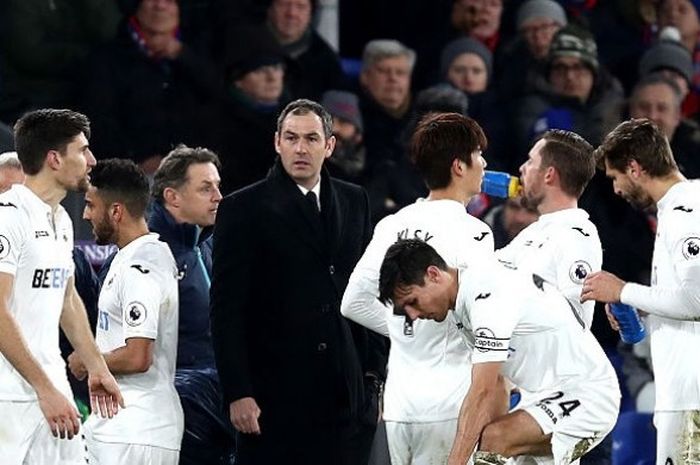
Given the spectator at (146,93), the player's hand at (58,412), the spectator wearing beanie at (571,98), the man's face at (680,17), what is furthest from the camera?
the man's face at (680,17)

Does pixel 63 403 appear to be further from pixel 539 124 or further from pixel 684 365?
pixel 539 124

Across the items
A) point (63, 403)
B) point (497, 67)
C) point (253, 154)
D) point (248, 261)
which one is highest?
point (497, 67)

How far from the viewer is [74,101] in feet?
36.5

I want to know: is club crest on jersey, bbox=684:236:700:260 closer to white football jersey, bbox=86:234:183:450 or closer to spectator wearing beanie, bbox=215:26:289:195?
white football jersey, bbox=86:234:183:450

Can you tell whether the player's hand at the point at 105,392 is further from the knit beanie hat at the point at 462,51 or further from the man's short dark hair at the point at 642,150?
the knit beanie hat at the point at 462,51

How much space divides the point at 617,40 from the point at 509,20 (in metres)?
0.84

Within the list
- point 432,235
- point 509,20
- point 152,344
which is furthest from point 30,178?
point 509,20

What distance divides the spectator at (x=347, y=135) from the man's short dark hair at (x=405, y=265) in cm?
445

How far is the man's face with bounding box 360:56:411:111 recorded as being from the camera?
1220 centimetres

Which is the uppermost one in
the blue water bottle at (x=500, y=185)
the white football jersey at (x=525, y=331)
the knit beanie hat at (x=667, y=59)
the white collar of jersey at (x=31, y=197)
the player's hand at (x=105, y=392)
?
the knit beanie hat at (x=667, y=59)

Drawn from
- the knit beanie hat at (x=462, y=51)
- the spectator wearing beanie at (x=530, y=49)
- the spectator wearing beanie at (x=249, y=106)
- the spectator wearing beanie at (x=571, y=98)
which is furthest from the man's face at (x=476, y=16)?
the spectator wearing beanie at (x=249, y=106)

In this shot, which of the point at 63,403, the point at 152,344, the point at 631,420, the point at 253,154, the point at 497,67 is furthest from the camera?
the point at 497,67

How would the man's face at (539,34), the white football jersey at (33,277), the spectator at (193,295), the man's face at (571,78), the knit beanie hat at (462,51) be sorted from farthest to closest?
the man's face at (539,34) < the knit beanie hat at (462,51) < the man's face at (571,78) < the spectator at (193,295) < the white football jersey at (33,277)

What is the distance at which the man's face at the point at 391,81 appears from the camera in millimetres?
12195
